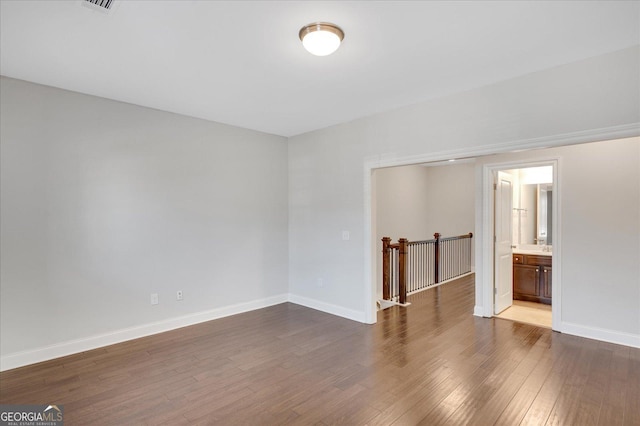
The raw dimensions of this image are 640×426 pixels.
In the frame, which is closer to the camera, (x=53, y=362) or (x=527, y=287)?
(x=53, y=362)

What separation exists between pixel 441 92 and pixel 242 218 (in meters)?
3.11

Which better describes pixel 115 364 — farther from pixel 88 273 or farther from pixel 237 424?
pixel 237 424

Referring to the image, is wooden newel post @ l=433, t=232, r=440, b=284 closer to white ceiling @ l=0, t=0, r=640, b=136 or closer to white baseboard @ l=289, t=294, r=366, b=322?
white baseboard @ l=289, t=294, r=366, b=322

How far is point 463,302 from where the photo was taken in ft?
17.6

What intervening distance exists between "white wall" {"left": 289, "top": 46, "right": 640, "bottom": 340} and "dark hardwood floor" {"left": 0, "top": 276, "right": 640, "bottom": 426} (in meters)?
0.82

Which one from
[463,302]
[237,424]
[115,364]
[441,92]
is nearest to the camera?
[237,424]

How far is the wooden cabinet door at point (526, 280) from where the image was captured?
17.5ft

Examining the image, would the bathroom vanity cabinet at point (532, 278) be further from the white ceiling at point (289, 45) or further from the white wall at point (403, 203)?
the white ceiling at point (289, 45)

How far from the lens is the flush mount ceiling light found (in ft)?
7.27

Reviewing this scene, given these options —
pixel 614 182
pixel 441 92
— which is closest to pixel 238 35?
pixel 441 92

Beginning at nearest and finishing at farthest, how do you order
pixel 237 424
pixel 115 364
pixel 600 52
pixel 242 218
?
pixel 237 424 < pixel 600 52 < pixel 115 364 < pixel 242 218

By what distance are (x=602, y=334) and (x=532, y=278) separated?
1.77m

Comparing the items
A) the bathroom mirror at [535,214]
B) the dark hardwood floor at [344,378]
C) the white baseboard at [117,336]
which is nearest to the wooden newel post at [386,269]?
the dark hardwood floor at [344,378]

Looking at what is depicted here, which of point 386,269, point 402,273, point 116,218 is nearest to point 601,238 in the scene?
point 402,273
